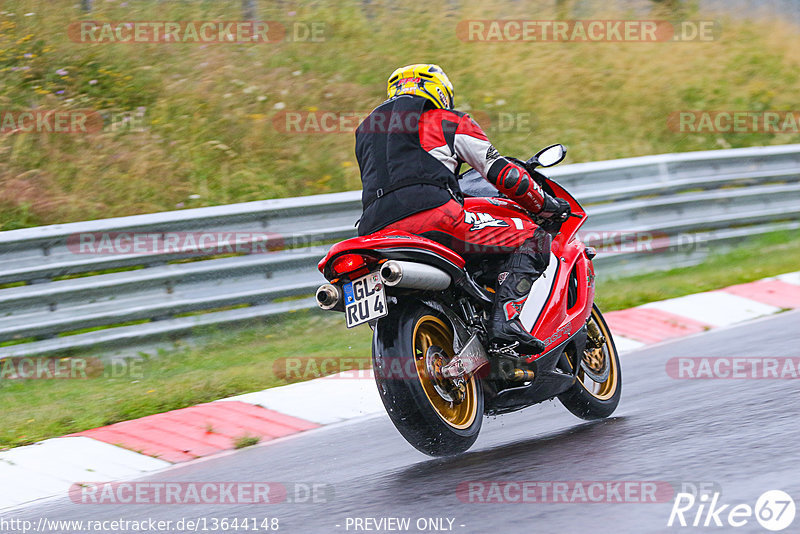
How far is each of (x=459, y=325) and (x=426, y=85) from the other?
3.88 feet

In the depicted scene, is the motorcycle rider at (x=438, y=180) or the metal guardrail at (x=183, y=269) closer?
the motorcycle rider at (x=438, y=180)

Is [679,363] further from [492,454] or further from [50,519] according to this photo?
[50,519]

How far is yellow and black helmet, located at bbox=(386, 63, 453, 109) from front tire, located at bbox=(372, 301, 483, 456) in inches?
40.8

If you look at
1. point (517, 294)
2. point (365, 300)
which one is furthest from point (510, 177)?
point (365, 300)

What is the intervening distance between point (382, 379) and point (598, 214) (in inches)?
250

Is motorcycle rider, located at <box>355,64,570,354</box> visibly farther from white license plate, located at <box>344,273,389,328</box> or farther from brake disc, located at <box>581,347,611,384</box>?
brake disc, located at <box>581,347,611,384</box>

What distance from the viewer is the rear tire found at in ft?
18.8

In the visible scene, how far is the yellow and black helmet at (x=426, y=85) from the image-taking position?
5156 mm

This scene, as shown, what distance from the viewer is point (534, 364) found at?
5.23m

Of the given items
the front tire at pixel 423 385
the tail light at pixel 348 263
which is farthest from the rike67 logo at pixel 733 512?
the tail light at pixel 348 263

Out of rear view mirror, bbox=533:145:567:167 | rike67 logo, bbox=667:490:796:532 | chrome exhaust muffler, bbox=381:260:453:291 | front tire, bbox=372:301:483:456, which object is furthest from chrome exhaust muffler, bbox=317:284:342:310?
rike67 logo, bbox=667:490:796:532

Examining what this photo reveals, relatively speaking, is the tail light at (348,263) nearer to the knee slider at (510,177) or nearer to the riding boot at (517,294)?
the riding boot at (517,294)

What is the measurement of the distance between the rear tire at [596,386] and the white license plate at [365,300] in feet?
4.69

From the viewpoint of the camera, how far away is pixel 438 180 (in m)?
5.04
